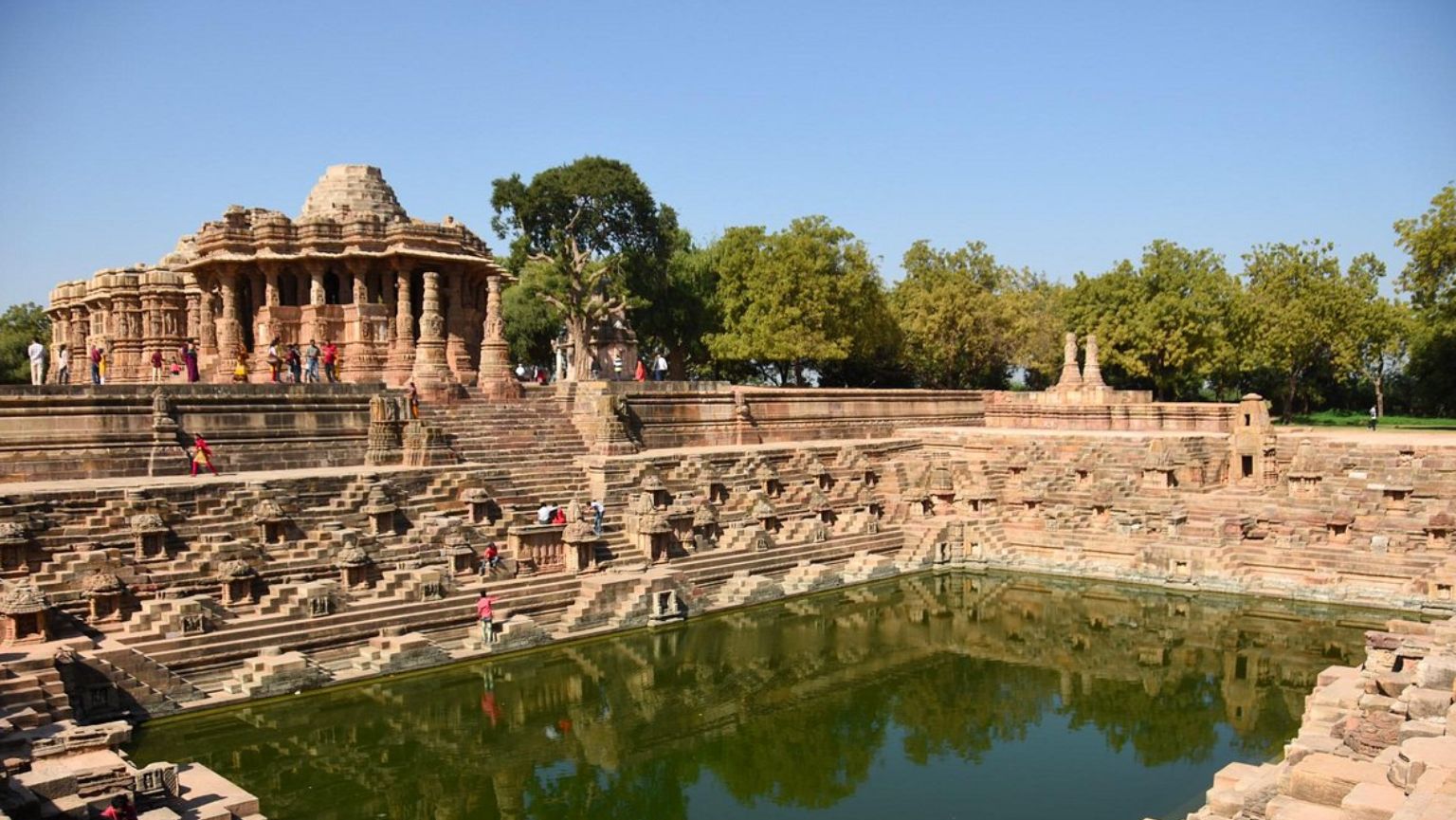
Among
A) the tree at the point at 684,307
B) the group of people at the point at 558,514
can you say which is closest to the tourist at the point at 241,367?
the group of people at the point at 558,514

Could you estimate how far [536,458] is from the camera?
63.5 feet

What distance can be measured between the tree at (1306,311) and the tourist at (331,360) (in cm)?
2853

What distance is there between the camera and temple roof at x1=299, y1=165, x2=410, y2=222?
25344mm

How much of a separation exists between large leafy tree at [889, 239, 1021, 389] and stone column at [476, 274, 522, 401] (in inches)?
820

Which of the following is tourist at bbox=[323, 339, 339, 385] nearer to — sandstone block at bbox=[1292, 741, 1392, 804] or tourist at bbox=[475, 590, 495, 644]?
tourist at bbox=[475, 590, 495, 644]

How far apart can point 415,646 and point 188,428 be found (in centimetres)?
545

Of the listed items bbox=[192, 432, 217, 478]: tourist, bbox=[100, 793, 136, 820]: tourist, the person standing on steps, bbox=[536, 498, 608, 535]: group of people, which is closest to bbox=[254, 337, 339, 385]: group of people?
bbox=[192, 432, 217, 478]: tourist

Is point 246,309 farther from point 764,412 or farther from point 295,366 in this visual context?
point 764,412

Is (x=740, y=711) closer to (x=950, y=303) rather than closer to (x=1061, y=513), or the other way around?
(x=1061, y=513)

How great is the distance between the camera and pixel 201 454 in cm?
1617

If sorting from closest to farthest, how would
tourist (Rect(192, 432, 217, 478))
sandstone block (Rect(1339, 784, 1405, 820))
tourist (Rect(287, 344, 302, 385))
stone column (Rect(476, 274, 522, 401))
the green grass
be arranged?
sandstone block (Rect(1339, 784, 1405, 820)), tourist (Rect(192, 432, 217, 478)), tourist (Rect(287, 344, 302, 385)), stone column (Rect(476, 274, 522, 401)), the green grass

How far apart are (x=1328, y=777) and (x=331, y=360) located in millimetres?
18372

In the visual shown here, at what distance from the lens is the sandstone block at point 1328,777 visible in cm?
811

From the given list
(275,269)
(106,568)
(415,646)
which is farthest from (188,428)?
(275,269)
